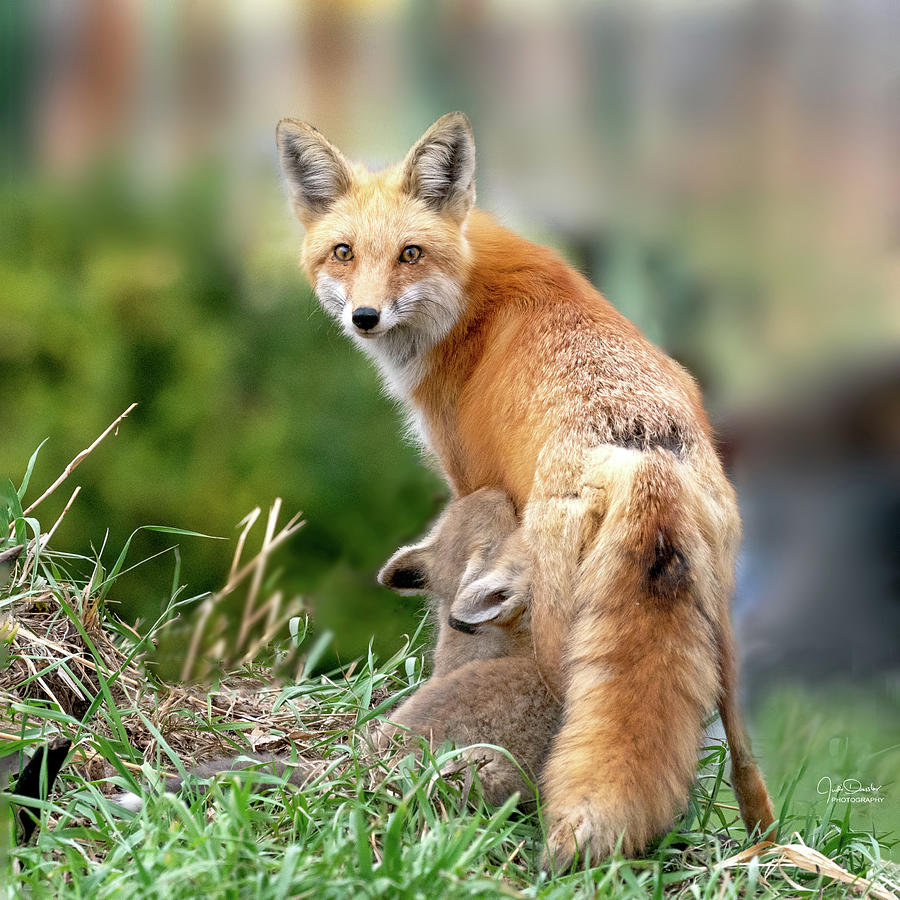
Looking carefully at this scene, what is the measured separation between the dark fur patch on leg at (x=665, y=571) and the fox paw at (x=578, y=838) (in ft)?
2.04

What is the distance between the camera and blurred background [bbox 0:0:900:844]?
4129mm

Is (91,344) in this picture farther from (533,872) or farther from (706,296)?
(533,872)

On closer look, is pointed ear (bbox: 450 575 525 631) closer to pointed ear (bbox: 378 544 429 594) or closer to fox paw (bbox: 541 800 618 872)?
pointed ear (bbox: 378 544 429 594)

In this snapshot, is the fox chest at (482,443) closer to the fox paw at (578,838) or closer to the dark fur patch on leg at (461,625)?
the dark fur patch on leg at (461,625)

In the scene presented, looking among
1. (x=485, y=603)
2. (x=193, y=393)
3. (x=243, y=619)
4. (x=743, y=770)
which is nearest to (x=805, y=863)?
(x=743, y=770)

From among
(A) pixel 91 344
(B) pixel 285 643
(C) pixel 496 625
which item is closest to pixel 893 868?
(C) pixel 496 625

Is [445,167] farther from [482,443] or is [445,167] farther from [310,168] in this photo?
[482,443]

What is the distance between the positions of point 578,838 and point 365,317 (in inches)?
67.4

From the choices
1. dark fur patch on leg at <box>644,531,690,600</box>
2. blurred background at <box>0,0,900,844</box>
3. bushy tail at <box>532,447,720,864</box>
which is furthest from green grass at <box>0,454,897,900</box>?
dark fur patch on leg at <box>644,531,690,600</box>

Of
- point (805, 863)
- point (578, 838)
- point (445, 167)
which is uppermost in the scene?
point (445, 167)

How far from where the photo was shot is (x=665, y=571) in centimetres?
288

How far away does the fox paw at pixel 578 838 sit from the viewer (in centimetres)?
258

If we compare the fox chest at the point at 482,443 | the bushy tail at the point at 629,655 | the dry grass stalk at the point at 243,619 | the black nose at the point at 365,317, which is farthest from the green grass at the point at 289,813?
the black nose at the point at 365,317

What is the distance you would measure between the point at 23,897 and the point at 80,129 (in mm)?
3576
